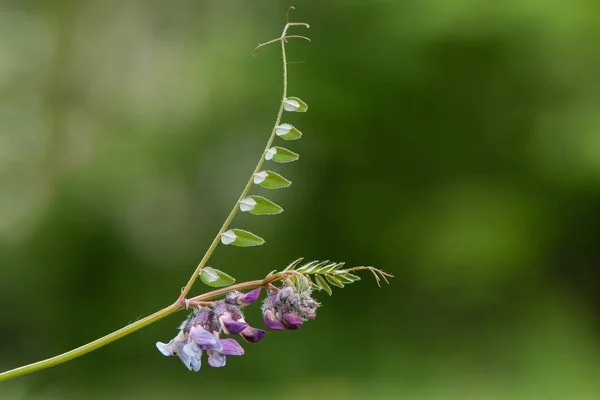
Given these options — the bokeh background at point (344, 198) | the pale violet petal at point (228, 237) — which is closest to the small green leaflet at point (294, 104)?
the pale violet petal at point (228, 237)

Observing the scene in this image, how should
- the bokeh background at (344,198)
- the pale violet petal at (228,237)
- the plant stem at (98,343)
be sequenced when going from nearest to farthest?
1. the plant stem at (98,343)
2. the pale violet petal at (228,237)
3. the bokeh background at (344,198)

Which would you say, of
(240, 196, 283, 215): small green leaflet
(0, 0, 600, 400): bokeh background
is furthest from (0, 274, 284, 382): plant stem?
(0, 0, 600, 400): bokeh background

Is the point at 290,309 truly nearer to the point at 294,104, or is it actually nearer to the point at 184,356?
the point at 184,356

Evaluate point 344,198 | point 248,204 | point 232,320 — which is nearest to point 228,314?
point 232,320

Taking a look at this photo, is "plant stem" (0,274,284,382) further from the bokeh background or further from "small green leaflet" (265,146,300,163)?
the bokeh background

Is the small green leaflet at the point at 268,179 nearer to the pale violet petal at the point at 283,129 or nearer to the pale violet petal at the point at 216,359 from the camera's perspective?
the pale violet petal at the point at 283,129
